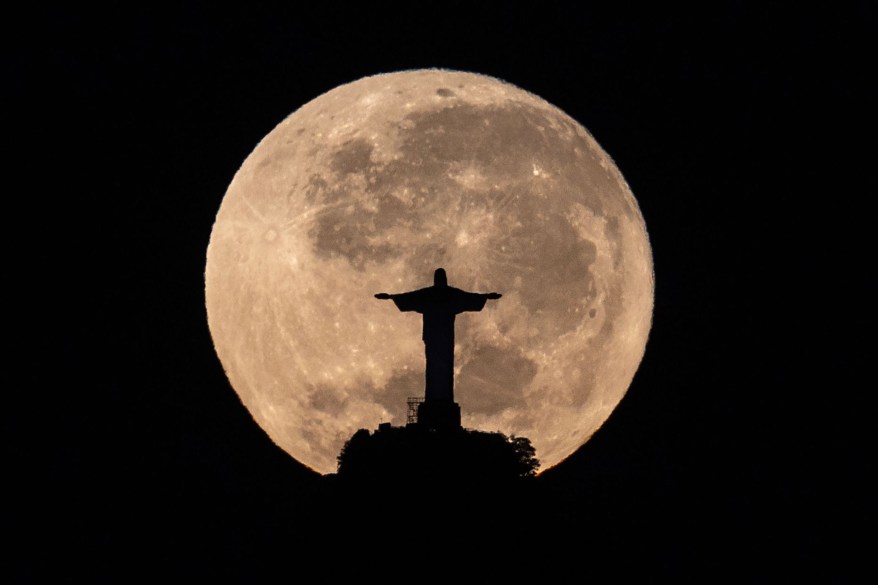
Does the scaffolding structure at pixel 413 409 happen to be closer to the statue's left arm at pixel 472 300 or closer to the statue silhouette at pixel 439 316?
the statue silhouette at pixel 439 316

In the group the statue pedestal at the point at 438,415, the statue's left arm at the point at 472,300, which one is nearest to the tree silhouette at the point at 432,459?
the statue pedestal at the point at 438,415

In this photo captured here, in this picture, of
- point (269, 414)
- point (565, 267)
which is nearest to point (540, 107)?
point (565, 267)

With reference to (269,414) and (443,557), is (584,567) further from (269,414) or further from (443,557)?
(269,414)

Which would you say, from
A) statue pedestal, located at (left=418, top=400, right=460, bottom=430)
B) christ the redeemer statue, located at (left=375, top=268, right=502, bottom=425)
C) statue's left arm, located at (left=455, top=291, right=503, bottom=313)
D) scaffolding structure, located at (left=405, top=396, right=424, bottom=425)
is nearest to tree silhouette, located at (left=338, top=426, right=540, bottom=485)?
statue pedestal, located at (left=418, top=400, right=460, bottom=430)

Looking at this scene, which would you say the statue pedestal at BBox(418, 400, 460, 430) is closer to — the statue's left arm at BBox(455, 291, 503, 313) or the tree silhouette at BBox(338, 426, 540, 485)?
the tree silhouette at BBox(338, 426, 540, 485)

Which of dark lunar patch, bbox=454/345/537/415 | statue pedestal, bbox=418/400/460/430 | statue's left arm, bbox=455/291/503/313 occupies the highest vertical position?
statue's left arm, bbox=455/291/503/313
